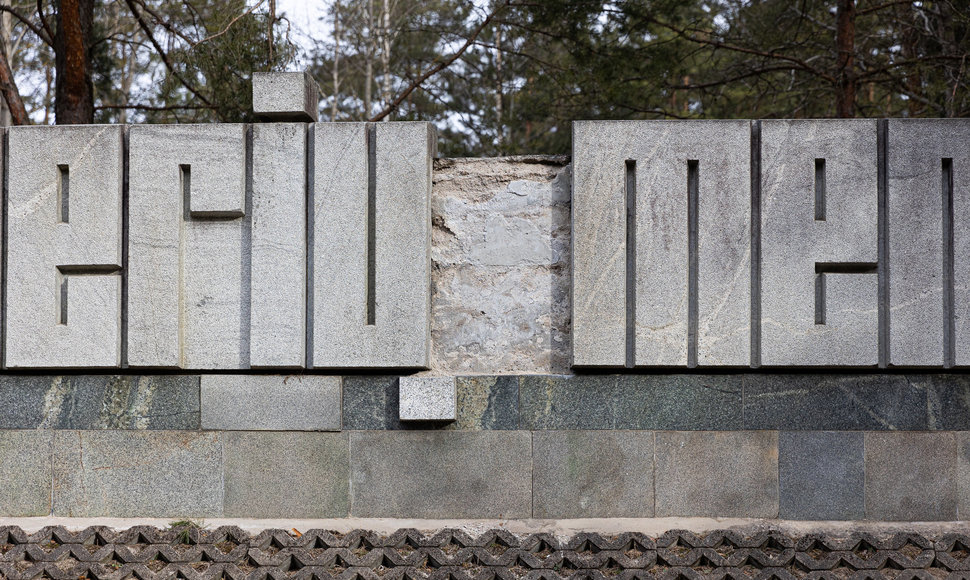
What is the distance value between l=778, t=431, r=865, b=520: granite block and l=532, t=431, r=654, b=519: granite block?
2.79 feet

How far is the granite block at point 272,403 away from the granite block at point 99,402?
0.48ft

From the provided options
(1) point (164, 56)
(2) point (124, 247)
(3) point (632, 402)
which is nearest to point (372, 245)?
(2) point (124, 247)

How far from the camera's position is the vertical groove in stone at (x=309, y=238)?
5406 mm

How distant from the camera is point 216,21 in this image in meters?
7.77

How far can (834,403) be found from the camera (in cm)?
529

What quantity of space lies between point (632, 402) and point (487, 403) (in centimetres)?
91

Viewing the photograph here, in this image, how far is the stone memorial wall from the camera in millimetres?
5262

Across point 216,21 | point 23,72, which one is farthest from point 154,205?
point 23,72

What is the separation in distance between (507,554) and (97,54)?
25.4 ft

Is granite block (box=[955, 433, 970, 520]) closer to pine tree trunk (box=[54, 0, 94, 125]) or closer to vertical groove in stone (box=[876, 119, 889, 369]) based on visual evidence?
vertical groove in stone (box=[876, 119, 889, 369])

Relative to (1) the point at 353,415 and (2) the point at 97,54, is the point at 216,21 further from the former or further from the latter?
(1) the point at 353,415

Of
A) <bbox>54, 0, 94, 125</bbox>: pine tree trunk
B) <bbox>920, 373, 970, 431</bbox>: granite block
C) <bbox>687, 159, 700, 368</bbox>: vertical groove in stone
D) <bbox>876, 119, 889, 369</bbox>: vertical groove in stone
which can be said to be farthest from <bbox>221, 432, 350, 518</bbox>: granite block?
<bbox>54, 0, 94, 125</bbox>: pine tree trunk

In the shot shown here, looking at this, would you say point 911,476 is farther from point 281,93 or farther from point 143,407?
point 143,407

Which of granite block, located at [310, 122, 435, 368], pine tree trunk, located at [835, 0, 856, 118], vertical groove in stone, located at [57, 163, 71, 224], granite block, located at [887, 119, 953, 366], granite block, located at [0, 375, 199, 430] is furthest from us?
pine tree trunk, located at [835, 0, 856, 118]
